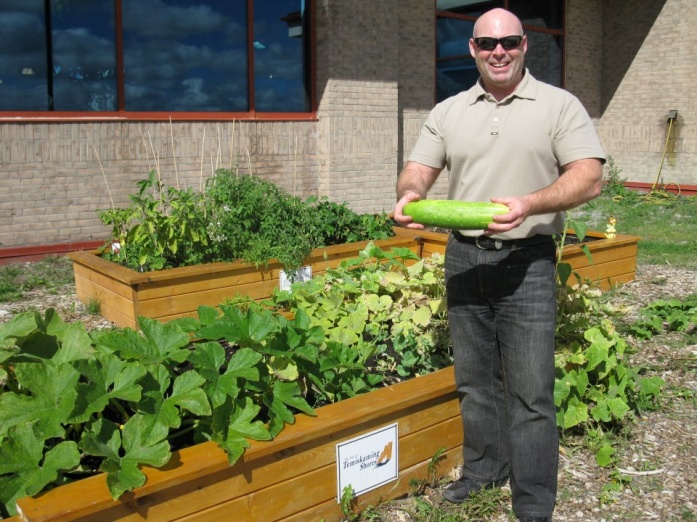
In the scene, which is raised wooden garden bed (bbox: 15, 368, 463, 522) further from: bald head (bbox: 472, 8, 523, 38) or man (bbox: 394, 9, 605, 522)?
bald head (bbox: 472, 8, 523, 38)

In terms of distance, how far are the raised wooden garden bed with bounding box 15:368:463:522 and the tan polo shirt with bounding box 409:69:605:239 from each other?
34.2 inches

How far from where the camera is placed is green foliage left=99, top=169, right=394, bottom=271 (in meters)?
6.09

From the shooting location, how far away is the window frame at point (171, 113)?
8.63 metres

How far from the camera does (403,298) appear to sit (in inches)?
190

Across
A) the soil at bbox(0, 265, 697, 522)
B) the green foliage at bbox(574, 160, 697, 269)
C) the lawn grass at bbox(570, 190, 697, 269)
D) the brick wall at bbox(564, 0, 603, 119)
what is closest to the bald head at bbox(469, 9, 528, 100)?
the soil at bbox(0, 265, 697, 522)

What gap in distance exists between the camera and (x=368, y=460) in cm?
332

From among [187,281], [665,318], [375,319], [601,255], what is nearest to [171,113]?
[187,281]

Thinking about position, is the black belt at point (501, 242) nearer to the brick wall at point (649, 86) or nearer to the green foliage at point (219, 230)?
the green foliage at point (219, 230)

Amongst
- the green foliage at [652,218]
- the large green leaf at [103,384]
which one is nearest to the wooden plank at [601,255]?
the green foliage at [652,218]

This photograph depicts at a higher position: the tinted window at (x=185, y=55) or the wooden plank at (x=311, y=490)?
the tinted window at (x=185, y=55)

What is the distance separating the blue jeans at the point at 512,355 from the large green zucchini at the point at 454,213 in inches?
10.9

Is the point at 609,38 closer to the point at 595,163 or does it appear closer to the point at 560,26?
the point at 560,26

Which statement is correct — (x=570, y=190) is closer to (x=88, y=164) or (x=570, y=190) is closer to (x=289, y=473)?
(x=289, y=473)

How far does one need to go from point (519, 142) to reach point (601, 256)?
4492mm
